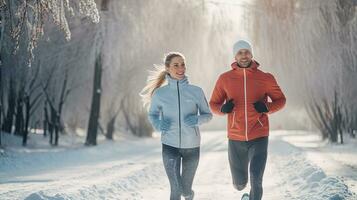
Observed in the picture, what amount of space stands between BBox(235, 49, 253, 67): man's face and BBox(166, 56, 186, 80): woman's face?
2.32ft

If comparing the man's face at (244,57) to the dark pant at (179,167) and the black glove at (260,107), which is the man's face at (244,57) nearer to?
the black glove at (260,107)

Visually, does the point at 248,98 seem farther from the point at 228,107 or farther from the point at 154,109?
the point at 154,109

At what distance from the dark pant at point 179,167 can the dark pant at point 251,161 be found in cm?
54

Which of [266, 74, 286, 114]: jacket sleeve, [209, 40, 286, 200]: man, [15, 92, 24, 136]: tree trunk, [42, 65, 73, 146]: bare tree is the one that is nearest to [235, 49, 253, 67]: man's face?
[209, 40, 286, 200]: man

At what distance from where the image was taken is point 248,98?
6199mm

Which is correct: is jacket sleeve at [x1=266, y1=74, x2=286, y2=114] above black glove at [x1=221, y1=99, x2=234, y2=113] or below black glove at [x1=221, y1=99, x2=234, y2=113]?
above

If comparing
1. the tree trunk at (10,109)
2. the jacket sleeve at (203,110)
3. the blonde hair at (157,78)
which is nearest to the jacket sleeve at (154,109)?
the blonde hair at (157,78)

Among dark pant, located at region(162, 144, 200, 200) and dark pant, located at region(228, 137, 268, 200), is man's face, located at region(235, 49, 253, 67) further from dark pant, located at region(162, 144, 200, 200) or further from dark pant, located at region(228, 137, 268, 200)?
dark pant, located at region(162, 144, 200, 200)

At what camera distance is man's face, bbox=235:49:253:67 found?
629 cm

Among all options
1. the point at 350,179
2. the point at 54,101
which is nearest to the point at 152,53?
the point at 54,101

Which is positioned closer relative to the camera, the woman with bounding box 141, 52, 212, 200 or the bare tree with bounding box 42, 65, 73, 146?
the woman with bounding box 141, 52, 212, 200

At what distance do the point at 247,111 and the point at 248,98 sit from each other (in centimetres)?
15

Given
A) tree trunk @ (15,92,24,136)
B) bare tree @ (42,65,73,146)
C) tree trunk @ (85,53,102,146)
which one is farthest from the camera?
tree trunk @ (15,92,24,136)

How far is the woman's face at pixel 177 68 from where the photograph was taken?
598 centimetres
